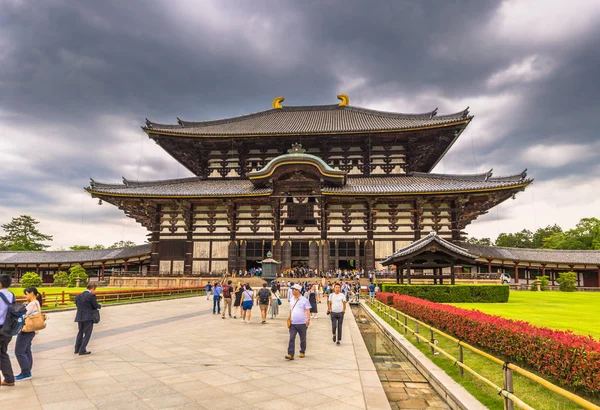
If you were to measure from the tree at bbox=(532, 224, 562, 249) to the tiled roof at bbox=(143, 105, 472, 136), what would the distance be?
56.6 m

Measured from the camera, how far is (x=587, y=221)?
2451 inches

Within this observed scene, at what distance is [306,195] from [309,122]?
12.3m

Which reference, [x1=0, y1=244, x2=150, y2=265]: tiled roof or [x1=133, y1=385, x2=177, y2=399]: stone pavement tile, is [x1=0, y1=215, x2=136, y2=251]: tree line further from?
[x1=133, y1=385, x2=177, y2=399]: stone pavement tile

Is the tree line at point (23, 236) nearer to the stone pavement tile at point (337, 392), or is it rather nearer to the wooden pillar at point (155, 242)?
the wooden pillar at point (155, 242)

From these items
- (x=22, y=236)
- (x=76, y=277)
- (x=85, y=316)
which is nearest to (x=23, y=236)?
(x=22, y=236)

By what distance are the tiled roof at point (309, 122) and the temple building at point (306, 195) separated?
23 cm

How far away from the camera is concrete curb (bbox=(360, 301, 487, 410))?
6051 millimetres

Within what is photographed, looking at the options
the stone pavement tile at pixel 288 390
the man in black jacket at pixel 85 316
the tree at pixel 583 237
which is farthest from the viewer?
the tree at pixel 583 237

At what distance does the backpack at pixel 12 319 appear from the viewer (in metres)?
6.97

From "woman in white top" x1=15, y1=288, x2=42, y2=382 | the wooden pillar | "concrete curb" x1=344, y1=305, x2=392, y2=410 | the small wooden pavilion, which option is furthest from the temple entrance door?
"woman in white top" x1=15, y1=288, x2=42, y2=382

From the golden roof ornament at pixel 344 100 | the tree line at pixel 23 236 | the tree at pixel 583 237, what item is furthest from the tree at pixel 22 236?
the tree at pixel 583 237

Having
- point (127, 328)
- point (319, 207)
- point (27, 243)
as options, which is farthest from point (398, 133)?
point (27, 243)

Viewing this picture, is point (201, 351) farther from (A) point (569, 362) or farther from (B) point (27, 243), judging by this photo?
(B) point (27, 243)

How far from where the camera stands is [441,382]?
708 cm
